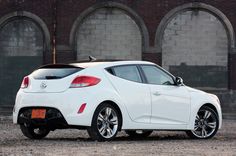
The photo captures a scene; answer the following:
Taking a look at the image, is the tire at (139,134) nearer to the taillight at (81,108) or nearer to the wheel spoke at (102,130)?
the wheel spoke at (102,130)

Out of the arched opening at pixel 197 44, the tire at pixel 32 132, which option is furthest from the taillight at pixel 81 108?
the arched opening at pixel 197 44

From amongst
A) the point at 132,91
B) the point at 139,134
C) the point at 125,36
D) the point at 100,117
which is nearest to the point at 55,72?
the point at 100,117

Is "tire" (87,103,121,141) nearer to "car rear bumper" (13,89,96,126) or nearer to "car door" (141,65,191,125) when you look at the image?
"car rear bumper" (13,89,96,126)

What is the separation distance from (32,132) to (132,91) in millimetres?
2016

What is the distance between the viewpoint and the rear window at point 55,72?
43.4 feet

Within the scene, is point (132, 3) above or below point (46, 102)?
above

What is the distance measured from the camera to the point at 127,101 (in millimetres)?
13414

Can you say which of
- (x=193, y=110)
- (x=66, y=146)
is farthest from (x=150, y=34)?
(x=66, y=146)

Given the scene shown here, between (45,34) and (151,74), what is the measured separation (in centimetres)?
2060

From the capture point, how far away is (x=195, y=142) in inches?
535

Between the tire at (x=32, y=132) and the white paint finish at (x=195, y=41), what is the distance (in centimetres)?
1997

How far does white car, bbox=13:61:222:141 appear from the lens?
1287cm

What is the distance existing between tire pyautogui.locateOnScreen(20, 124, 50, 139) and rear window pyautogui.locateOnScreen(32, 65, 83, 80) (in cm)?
102

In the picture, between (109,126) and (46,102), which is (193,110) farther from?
(46,102)
